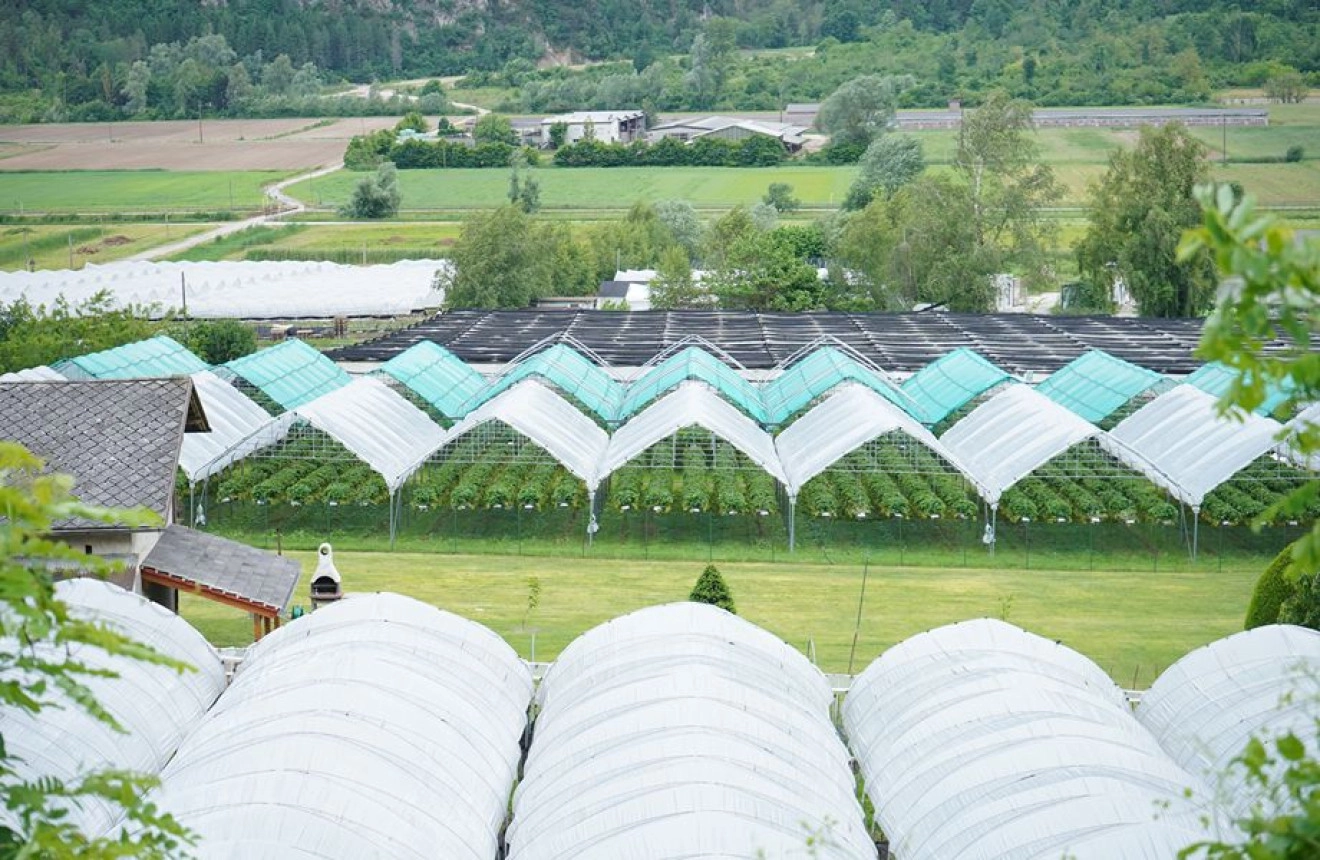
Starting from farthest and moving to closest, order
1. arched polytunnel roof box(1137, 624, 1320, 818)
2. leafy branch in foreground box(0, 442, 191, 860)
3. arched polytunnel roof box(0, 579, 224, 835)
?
arched polytunnel roof box(1137, 624, 1320, 818) < arched polytunnel roof box(0, 579, 224, 835) < leafy branch in foreground box(0, 442, 191, 860)

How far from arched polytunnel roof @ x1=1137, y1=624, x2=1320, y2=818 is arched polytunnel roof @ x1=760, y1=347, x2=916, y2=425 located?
2023 centimetres

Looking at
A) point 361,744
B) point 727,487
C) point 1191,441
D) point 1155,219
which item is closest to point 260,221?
point 1155,219

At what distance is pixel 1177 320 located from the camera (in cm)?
5794

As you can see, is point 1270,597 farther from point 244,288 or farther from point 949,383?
point 244,288

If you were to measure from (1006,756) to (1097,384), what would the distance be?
25.6 meters

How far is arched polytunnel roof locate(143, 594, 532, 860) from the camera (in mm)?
13484

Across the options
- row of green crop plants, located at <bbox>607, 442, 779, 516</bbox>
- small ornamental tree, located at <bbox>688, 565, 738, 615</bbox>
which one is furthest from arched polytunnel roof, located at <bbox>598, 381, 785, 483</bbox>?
small ornamental tree, located at <bbox>688, 565, 738, 615</bbox>

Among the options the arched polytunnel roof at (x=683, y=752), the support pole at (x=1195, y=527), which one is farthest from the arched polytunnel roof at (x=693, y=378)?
the arched polytunnel roof at (x=683, y=752)

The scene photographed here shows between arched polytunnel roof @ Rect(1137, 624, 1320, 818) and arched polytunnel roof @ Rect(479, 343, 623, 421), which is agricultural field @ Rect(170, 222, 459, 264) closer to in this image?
arched polytunnel roof @ Rect(479, 343, 623, 421)

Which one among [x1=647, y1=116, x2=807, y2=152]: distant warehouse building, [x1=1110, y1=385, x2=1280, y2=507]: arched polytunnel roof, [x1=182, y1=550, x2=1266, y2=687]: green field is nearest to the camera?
[x1=182, y1=550, x2=1266, y2=687]: green field

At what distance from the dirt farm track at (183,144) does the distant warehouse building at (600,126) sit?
1512 centimetres

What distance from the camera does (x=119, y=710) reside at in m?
17.0

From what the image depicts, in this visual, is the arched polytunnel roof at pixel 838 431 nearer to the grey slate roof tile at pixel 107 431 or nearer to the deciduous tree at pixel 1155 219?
the grey slate roof tile at pixel 107 431

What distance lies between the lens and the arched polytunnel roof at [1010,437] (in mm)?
32281
